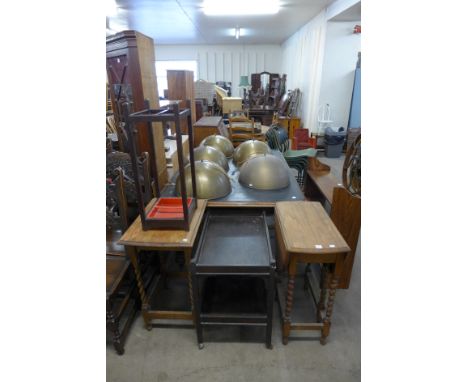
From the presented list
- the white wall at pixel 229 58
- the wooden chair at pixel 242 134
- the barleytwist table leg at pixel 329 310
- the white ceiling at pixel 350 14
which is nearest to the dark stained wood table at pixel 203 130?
the wooden chair at pixel 242 134

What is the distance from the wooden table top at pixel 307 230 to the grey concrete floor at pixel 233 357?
0.79 m

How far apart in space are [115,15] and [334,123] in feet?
16.8

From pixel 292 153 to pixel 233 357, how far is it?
2.79 metres

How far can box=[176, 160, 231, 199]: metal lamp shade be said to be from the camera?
2143mm

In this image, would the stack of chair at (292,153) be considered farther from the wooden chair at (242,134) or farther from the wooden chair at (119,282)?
the wooden chair at (119,282)

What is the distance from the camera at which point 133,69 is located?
1818mm

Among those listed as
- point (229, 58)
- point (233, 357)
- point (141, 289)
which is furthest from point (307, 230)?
point (229, 58)

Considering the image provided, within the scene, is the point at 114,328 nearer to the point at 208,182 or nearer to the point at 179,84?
the point at 208,182

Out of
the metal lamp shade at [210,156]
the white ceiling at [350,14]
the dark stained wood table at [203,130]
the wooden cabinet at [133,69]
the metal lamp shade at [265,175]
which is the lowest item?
the metal lamp shade at [265,175]

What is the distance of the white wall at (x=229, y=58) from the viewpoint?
10148 mm

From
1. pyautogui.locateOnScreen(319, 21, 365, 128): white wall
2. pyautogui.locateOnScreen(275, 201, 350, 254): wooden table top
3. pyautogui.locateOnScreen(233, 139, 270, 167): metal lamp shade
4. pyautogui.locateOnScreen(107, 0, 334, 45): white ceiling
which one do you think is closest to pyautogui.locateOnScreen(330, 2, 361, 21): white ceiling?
pyautogui.locateOnScreen(319, 21, 365, 128): white wall

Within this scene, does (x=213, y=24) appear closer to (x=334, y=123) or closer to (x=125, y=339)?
(x=334, y=123)

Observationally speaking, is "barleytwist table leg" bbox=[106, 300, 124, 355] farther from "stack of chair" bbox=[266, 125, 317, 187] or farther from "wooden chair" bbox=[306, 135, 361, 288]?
"stack of chair" bbox=[266, 125, 317, 187]

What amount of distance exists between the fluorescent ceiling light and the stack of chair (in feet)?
7.03
